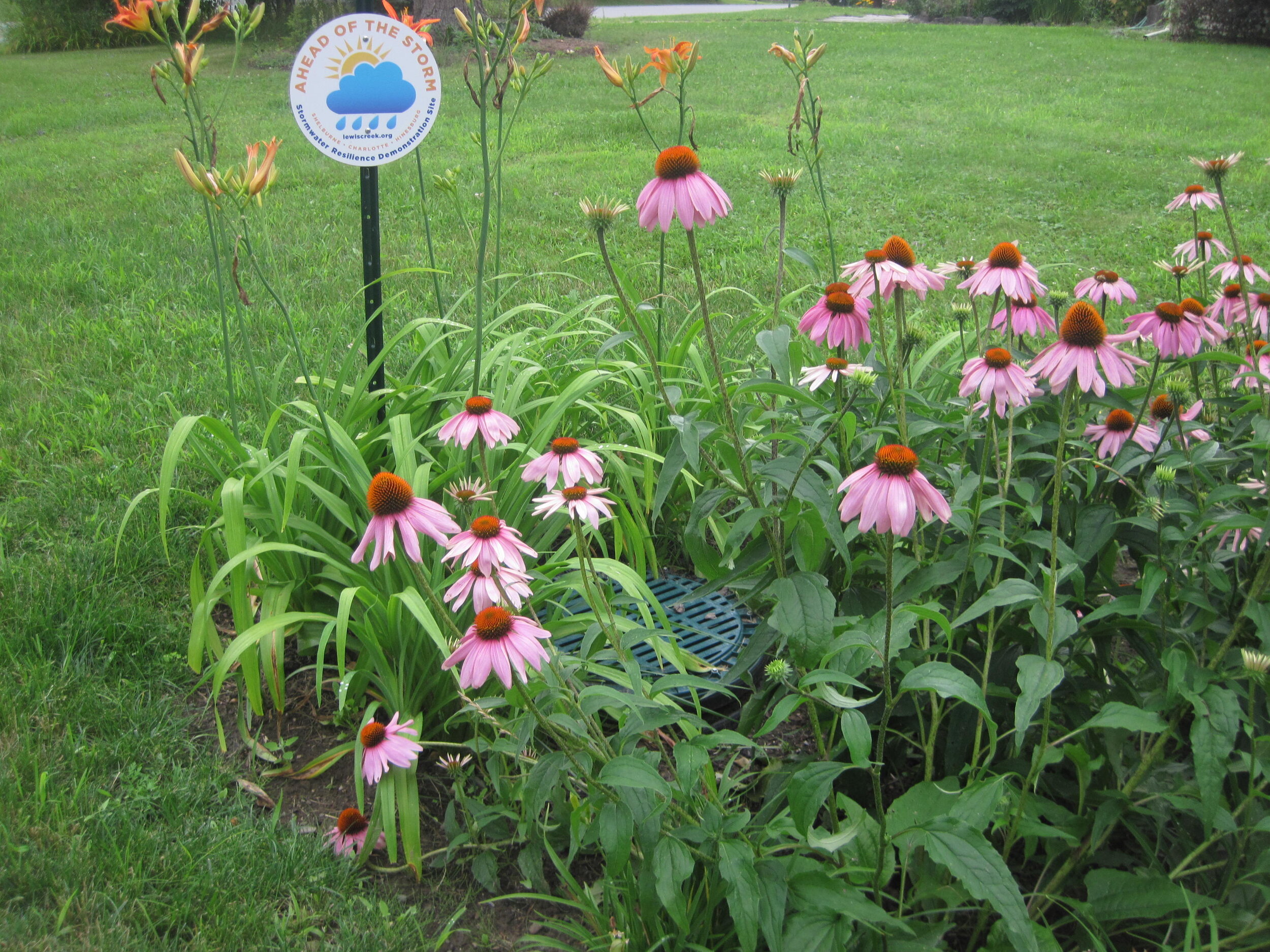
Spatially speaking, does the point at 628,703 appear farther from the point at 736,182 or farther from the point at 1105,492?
the point at 736,182

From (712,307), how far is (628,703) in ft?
8.57

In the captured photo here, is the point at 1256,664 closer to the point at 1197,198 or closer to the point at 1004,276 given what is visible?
the point at 1004,276

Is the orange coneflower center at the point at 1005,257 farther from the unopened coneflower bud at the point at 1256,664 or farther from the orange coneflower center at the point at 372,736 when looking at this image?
the orange coneflower center at the point at 372,736

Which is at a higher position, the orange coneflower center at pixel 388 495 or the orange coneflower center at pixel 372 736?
the orange coneflower center at pixel 388 495

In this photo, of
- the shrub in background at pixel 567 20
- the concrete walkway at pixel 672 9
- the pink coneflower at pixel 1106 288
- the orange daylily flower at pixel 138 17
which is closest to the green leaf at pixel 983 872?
the pink coneflower at pixel 1106 288

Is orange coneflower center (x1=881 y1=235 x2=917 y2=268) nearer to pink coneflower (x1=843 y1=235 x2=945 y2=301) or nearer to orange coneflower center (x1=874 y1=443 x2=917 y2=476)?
pink coneflower (x1=843 y1=235 x2=945 y2=301)

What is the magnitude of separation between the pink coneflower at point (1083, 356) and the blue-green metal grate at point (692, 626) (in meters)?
0.84

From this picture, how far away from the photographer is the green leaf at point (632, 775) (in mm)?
1185

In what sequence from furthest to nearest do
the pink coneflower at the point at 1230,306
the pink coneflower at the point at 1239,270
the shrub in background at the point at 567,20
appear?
the shrub in background at the point at 567,20 → the pink coneflower at the point at 1230,306 → the pink coneflower at the point at 1239,270

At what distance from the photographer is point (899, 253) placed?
1485mm

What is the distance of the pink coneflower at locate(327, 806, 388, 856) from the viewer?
163 cm

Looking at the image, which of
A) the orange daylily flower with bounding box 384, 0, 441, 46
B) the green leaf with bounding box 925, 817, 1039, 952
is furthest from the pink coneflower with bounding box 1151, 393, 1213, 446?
the orange daylily flower with bounding box 384, 0, 441, 46

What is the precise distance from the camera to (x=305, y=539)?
2127 millimetres

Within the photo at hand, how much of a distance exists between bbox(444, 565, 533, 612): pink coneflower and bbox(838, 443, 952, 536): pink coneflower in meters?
0.45
